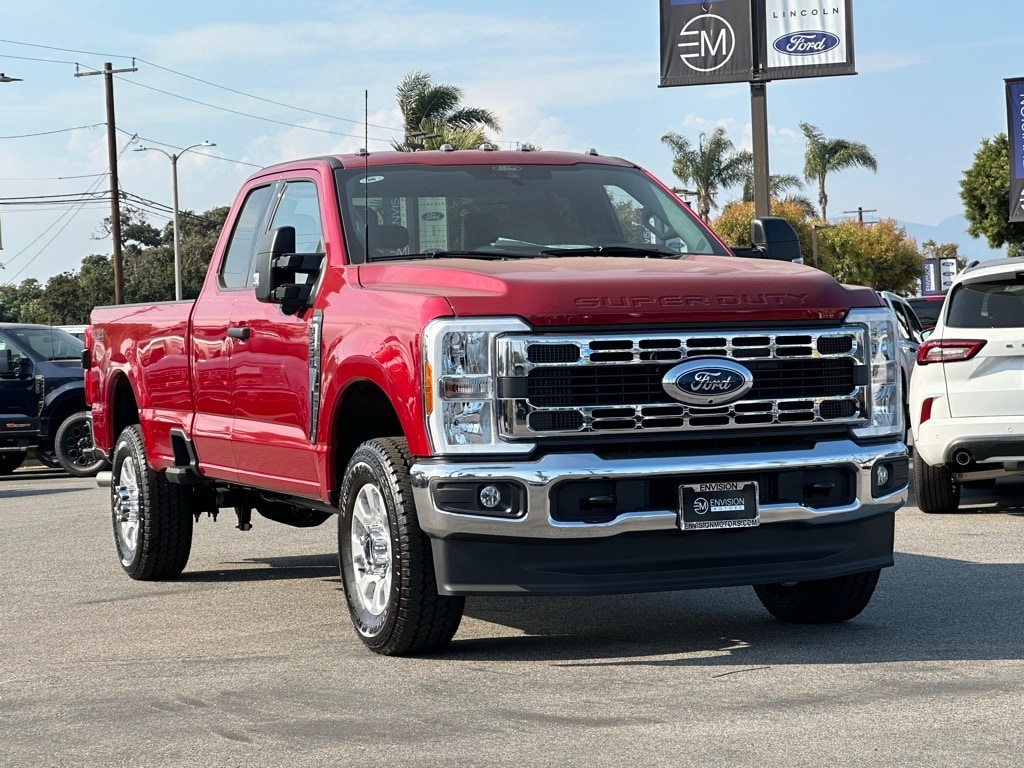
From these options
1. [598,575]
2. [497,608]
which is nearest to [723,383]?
[598,575]

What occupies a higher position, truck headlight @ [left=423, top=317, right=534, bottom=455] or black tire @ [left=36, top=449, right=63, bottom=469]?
truck headlight @ [left=423, top=317, right=534, bottom=455]

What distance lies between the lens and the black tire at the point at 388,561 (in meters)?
6.44

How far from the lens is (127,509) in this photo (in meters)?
9.96

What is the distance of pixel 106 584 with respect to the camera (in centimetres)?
964

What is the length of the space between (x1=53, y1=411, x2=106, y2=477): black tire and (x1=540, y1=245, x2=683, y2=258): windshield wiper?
13.3 m

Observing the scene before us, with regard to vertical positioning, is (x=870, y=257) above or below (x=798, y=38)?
above

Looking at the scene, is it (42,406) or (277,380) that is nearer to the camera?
(277,380)

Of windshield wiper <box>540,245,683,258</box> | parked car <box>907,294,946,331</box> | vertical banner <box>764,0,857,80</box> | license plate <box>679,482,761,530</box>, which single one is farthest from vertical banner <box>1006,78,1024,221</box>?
license plate <box>679,482,761,530</box>

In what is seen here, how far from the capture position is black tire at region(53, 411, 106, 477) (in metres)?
19.9

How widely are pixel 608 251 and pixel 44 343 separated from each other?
14458mm

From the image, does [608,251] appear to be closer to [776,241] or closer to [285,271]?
[776,241]

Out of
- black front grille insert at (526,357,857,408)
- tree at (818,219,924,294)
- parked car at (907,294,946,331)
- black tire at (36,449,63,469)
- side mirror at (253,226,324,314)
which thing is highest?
tree at (818,219,924,294)

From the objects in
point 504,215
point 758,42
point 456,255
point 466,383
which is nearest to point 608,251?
point 504,215

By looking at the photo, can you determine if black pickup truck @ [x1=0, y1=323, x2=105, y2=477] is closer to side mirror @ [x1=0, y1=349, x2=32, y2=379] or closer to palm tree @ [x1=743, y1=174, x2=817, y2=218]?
side mirror @ [x1=0, y1=349, x2=32, y2=379]
